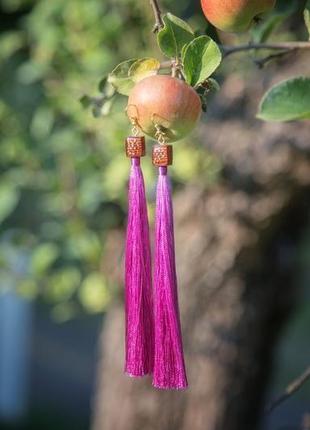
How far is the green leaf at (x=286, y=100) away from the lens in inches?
35.0

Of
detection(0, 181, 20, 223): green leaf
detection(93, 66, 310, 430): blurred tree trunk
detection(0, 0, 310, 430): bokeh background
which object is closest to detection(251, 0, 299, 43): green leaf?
detection(0, 0, 310, 430): bokeh background

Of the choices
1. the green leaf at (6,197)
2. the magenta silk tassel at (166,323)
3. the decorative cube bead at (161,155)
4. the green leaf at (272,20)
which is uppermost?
the green leaf at (6,197)

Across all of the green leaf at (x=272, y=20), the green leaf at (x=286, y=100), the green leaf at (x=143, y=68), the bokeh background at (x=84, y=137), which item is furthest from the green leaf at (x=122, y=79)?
the bokeh background at (x=84, y=137)

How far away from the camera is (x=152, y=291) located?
33.1 inches

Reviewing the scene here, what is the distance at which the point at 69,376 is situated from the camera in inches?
218

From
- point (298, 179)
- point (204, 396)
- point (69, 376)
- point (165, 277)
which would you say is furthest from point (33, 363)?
point (165, 277)

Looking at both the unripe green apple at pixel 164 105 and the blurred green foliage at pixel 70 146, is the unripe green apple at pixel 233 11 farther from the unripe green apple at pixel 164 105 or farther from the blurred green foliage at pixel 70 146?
the blurred green foliage at pixel 70 146

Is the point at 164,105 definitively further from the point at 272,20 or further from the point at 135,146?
the point at 272,20

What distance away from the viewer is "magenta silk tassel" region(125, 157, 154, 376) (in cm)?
81

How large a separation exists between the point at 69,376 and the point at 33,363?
218 millimetres

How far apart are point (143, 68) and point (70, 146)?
1.28 metres

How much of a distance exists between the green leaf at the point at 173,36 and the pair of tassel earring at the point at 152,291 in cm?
8

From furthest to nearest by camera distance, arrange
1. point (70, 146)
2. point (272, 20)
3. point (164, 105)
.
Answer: point (70, 146)
point (272, 20)
point (164, 105)

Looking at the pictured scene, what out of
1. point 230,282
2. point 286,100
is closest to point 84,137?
point 230,282
